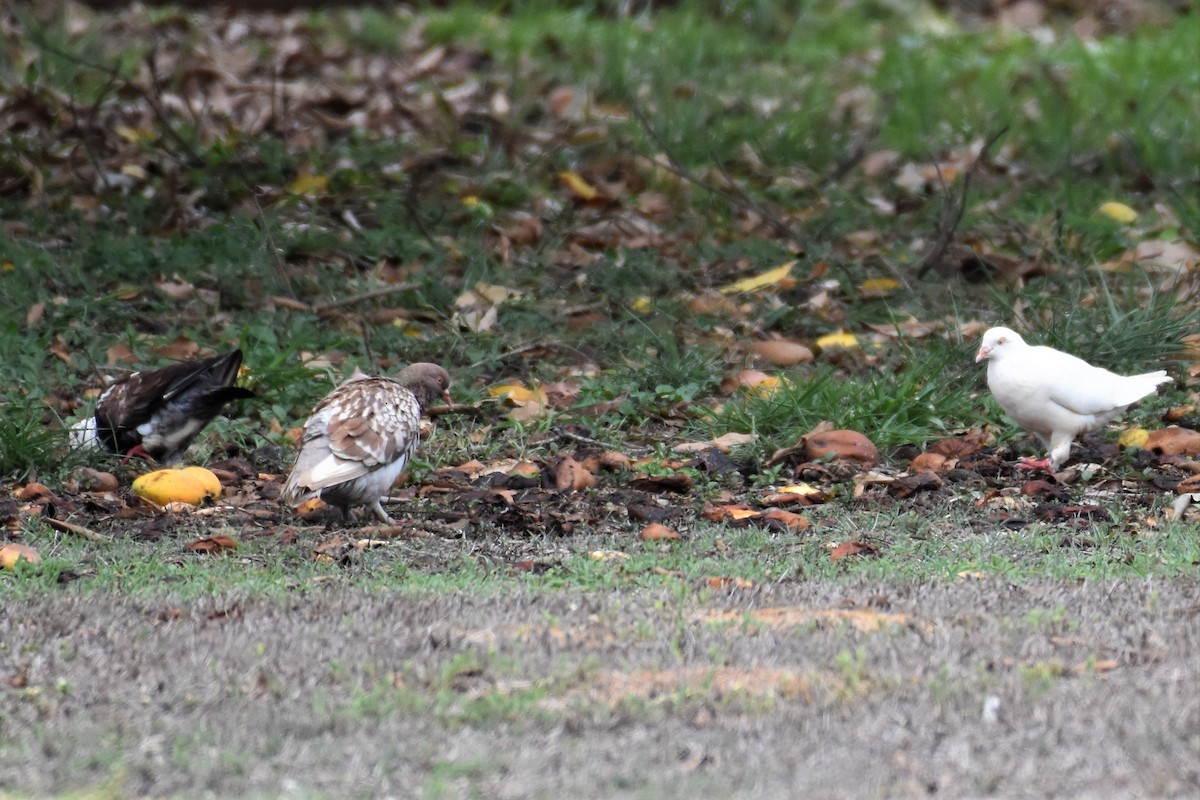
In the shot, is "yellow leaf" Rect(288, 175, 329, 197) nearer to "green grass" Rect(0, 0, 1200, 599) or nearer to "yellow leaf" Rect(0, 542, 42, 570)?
"green grass" Rect(0, 0, 1200, 599)

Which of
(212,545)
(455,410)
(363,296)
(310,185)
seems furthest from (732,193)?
(212,545)

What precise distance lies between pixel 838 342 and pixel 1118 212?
2.80 metres

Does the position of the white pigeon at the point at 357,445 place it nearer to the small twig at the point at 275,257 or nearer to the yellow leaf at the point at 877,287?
the small twig at the point at 275,257

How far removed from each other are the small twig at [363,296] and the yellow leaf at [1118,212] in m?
4.28

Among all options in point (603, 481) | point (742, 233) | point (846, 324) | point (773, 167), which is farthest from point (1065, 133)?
point (603, 481)

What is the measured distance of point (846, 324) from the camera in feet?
28.0

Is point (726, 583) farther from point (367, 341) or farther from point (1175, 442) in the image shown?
point (367, 341)

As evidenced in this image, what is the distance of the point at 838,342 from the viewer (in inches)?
320

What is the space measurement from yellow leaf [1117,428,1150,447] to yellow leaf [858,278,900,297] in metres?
2.14

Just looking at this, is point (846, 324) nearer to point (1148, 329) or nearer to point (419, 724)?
point (1148, 329)

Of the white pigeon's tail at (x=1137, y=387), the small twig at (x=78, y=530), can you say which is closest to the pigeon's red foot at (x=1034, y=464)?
the white pigeon's tail at (x=1137, y=387)

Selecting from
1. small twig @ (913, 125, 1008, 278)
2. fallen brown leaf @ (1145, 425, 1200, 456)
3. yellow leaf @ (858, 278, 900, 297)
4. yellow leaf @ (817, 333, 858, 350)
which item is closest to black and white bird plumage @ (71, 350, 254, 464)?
yellow leaf @ (817, 333, 858, 350)

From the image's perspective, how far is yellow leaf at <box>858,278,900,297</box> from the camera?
889 cm

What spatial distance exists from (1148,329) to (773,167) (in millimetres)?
3991
